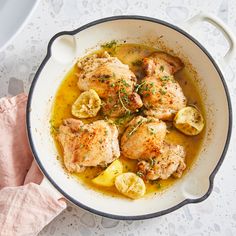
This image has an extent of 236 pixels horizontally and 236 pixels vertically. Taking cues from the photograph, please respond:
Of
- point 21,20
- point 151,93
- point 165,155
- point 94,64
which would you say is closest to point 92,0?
point 94,64

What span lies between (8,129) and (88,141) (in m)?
0.33

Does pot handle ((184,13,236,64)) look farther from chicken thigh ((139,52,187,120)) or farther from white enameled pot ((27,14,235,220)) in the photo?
chicken thigh ((139,52,187,120))

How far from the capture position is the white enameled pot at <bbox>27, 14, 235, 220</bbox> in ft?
5.64

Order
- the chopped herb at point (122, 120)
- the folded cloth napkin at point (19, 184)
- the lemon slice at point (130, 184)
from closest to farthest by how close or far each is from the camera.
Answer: the folded cloth napkin at point (19, 184) → the lemon slice at point (130, 184) → the chopped herb at point (122, 120)

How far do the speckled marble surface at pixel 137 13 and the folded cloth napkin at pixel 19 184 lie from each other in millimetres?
137

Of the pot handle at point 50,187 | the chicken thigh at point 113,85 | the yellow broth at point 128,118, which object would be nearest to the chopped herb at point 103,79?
the chicken thigh at point 113,85

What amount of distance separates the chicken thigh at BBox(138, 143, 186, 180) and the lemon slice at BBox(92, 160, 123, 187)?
0.31 ft

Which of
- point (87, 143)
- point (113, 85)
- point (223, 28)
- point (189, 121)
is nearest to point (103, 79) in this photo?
point (113, 85)

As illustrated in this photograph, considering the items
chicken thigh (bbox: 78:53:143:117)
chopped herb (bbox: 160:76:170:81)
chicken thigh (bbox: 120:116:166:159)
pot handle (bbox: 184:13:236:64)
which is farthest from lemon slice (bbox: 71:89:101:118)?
pot handle (bbox: 184:13:236:64)

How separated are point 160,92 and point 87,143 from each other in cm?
37

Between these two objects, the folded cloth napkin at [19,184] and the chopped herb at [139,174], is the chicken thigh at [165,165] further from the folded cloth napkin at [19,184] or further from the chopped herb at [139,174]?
the folded cloth napkin at [19,184]

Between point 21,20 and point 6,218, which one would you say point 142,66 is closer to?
point 6,218

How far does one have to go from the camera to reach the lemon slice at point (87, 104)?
5.95ft

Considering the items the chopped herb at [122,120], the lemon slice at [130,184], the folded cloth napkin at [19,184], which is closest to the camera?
the folded cloth napkin at [19,184]
